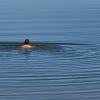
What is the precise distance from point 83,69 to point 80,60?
1564mm

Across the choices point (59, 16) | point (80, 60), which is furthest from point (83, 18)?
point (80, 60)

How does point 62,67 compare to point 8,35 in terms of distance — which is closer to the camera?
point 62,67

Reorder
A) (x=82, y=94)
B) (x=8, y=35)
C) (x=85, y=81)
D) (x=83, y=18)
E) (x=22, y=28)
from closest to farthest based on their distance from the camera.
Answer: (x=82, y=94), (x=85, y=81), (x=8, y=35), (x=22, y=28), (x=83, y=18)

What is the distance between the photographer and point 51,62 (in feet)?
88.6

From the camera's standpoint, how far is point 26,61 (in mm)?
27375

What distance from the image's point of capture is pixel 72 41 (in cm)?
3438

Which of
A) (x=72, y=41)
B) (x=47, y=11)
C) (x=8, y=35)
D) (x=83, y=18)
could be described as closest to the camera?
(x=72, y=41)

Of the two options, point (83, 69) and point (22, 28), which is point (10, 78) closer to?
point (83, 69)

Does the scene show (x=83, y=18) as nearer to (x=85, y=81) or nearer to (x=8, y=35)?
(x=8, y=35)

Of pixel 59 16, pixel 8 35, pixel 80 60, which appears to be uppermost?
pixel 59 16

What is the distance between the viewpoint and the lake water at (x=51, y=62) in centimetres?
2178

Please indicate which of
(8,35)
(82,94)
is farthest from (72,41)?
(82,94)

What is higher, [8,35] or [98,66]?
[8,35]

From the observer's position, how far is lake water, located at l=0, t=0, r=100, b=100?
858 inches
